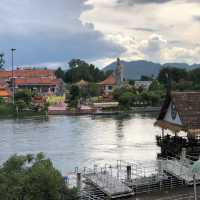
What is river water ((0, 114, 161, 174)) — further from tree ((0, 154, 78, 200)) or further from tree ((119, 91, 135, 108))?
tree ((119, 91, 135, 108))

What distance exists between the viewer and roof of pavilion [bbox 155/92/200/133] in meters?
20.8

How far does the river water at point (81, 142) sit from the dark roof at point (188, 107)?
8.34 meters

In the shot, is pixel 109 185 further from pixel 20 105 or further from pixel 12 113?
pixel 20 105

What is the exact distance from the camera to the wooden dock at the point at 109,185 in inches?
714

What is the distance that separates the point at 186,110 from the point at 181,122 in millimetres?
597

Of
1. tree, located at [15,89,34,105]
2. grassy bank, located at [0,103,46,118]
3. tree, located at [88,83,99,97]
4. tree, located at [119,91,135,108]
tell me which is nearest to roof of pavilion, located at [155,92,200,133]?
grassy bank, located at [0,103,46,118]

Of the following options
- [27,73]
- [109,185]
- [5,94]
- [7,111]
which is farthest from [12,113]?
[109,185]

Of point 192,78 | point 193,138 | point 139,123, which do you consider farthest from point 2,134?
point 192,78

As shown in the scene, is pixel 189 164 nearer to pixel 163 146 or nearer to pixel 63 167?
pixel 163 146

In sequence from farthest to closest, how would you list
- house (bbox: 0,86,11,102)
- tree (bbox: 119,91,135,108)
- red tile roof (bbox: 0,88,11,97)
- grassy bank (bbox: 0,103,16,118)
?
red tile roof (bbox: 0,88,11,97), house (bbox: 0,86,11,102), tree (bbox: 119,91,135,108), grassy bank (bbox: 0,103,16,118)

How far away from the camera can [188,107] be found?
70.5ft

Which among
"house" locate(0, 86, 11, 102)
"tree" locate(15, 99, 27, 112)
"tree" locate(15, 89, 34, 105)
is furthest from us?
"house" locate(0, 86, 11, 102)

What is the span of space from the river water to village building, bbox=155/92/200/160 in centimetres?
663

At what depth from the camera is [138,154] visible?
1332 inches
